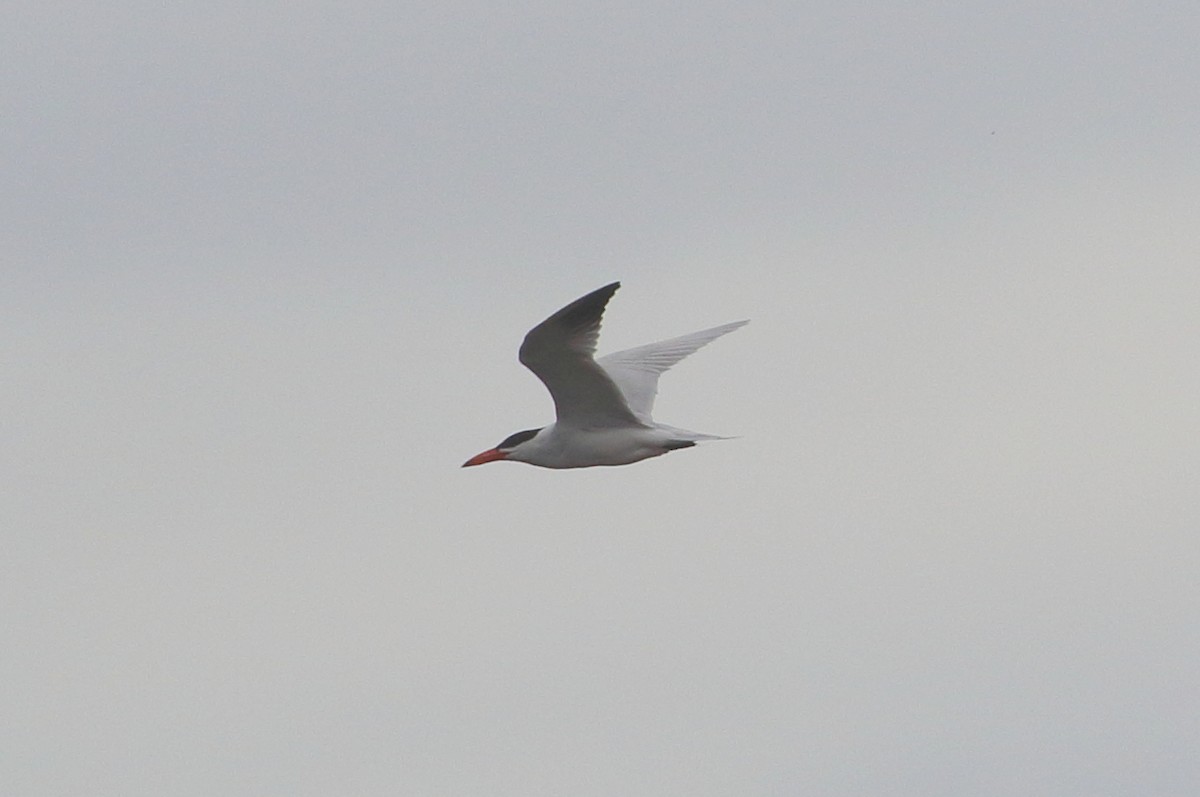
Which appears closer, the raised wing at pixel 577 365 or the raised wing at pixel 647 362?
the raised wing at pixel 577 365

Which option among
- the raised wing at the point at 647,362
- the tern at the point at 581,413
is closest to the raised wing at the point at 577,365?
the tern at the point at 581,413

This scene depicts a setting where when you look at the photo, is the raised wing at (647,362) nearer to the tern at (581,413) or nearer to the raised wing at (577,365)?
the tern at (581,413)

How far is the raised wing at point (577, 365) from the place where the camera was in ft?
69.6

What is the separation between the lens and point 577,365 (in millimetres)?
21828

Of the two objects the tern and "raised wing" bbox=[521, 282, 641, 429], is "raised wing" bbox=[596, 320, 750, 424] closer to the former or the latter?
the tern

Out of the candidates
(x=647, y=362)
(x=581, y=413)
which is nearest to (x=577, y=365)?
(x=581, y=413)

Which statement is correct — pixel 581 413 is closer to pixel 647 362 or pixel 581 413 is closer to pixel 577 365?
pixel 577 365

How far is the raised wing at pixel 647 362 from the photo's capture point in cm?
2505

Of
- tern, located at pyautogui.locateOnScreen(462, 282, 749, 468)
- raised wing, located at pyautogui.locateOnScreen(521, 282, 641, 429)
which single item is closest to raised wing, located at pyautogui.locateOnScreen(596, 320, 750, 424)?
tern, located at pyautogui.locateOnScreen(462, 282, 749, 468)

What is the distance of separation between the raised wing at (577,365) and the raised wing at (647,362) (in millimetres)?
1601

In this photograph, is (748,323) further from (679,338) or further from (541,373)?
(541,373)

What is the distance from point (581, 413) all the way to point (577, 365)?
99 centimetres

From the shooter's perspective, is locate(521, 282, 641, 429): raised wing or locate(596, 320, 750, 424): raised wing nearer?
locate(521, 282, 641, 429): raised wing

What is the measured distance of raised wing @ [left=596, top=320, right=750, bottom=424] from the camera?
25047 millimetres
